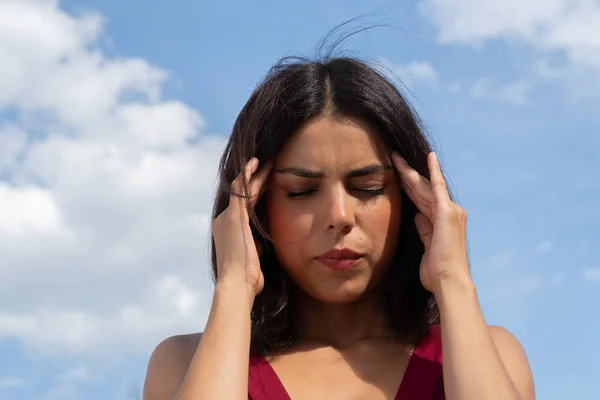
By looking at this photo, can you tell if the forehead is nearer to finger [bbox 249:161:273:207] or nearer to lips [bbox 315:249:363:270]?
finger [bbox 249:161:273:207]

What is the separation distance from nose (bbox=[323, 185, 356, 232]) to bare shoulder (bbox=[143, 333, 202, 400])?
914 mm

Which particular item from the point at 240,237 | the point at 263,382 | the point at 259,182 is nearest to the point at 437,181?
the point at 259,182

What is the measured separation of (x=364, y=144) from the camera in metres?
4.55

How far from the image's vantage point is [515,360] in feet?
15.1

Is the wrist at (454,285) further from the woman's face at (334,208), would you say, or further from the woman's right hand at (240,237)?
the woman's right hand at (240,237)

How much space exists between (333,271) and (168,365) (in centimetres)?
89

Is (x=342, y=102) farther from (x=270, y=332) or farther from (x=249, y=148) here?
(x=270, y=332)

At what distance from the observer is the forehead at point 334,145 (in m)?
4.47

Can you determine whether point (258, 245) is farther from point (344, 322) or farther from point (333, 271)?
point (344, 322)

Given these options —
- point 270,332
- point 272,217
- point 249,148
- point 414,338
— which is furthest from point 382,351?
point 249,148

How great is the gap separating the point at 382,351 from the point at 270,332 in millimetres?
540

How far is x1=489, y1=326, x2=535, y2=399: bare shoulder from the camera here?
14.9ft

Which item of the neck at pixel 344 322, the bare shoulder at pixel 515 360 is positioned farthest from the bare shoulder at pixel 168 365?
the bare shoulder at pixel 515 360

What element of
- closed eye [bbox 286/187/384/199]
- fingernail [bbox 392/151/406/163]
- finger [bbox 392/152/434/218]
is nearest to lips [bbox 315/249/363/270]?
closed eye [bbox 286/187/384/199]
